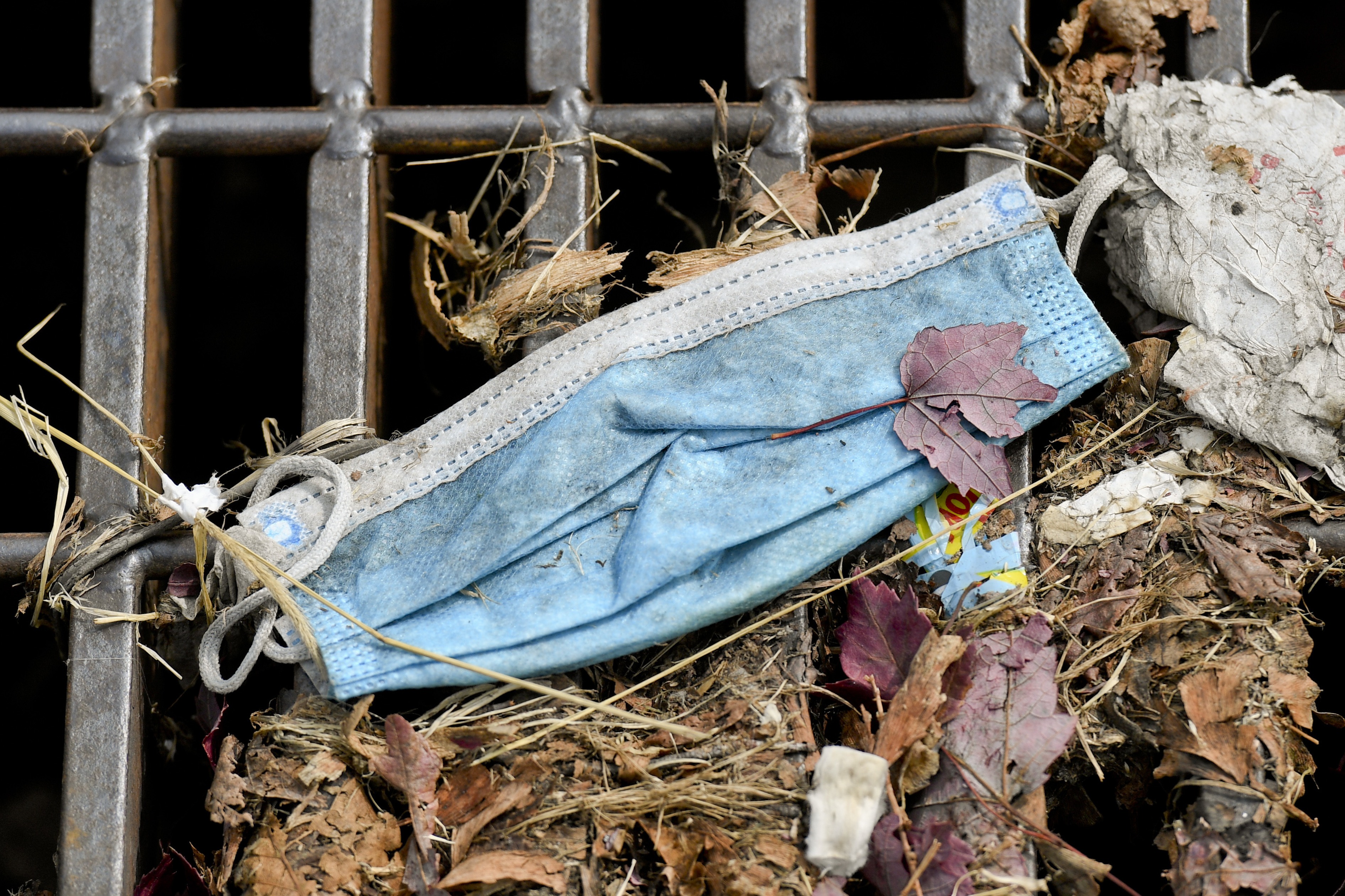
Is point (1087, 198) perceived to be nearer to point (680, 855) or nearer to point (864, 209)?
point (864, 209)

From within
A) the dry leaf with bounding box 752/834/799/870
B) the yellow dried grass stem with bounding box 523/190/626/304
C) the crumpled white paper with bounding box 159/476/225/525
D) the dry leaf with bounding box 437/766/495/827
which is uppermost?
the yellow dried grass stem with bounding box 523/190/626/304

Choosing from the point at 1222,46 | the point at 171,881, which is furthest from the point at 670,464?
the point at 1222,46

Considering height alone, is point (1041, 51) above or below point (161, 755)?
above

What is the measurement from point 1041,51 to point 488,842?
6.75 feet

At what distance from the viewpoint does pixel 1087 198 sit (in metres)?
1.41

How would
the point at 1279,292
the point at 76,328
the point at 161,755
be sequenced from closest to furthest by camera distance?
1. the point at 1279,292
2. the point at 161,755
3. the point at 76,328

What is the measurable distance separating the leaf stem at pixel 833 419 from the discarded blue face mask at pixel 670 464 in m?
0.01

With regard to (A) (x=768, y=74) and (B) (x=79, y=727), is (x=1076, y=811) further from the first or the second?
(B) (x=79, y=727)

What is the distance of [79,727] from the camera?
132cm

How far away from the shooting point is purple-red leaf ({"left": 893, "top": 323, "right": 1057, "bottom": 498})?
51.1 inches

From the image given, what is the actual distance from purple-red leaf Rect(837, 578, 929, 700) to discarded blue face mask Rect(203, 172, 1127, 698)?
0.25 ft

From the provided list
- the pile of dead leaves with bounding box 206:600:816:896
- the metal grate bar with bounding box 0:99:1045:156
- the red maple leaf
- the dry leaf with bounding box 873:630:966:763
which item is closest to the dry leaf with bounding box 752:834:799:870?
the pile of dead leaves with bounding box 206:600:816:896

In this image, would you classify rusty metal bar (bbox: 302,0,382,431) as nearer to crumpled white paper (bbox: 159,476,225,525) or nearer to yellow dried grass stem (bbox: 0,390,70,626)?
crumpled white paper (bbox: 159,476,225,525)

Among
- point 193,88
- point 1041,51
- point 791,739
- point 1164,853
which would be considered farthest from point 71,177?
point 1164,853
